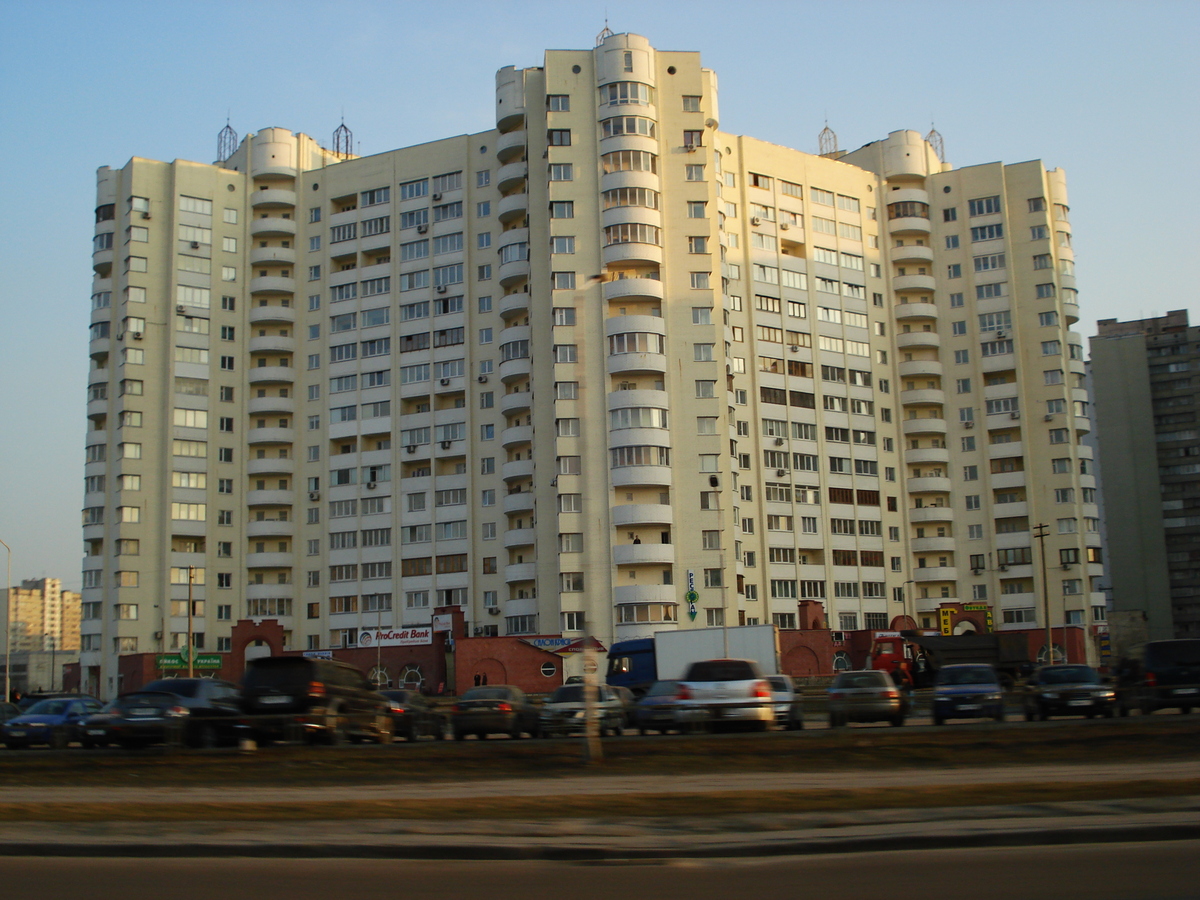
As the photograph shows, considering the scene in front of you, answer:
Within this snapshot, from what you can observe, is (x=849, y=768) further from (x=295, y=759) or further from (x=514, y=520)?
(x=514, y=520)

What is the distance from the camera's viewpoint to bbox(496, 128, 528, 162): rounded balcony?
89.6 m

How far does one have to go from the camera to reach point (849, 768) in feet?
62.4

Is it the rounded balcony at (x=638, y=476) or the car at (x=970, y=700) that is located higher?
the rounded balcony at (x=638, y=476)

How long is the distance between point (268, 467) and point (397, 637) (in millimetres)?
23250

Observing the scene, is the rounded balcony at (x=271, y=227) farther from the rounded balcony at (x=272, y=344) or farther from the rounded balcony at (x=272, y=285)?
the rounded balcony at (x=272, y=344)

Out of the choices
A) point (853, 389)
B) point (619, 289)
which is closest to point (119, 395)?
point (619, 289)

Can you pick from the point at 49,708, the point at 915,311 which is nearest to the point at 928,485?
the point at 915,311

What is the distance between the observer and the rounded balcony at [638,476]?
78.8 metres

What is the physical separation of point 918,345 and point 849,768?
8817 centimetres

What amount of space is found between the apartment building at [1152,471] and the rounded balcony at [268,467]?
88.4 meters

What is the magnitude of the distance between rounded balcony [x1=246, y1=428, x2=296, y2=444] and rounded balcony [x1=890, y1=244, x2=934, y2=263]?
5644 centimetres

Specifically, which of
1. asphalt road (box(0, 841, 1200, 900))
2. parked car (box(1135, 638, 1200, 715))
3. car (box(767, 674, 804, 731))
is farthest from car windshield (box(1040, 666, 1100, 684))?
asphalt road (box(0, 841, 1200, 900))

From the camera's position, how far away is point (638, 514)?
7838 centimetres

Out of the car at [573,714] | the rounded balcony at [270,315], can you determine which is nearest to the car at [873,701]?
the car at [573,714]
